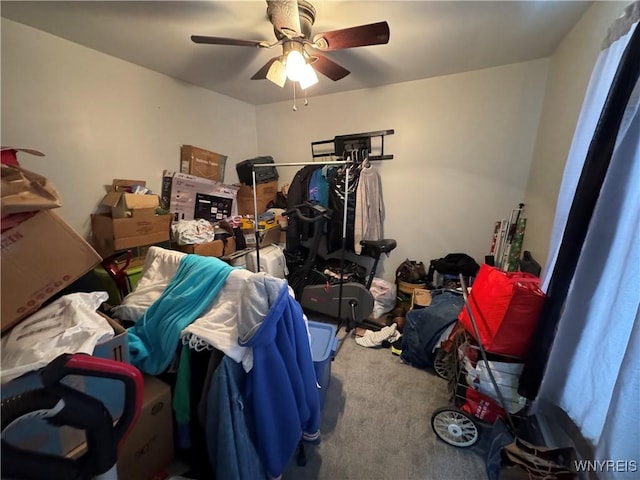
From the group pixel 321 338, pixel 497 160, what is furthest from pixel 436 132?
pixel 321 338

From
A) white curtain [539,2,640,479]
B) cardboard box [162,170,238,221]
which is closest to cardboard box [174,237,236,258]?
cardboard box [162,170,238,221]

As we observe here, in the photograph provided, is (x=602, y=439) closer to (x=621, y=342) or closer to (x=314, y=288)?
(x=621, y=342)

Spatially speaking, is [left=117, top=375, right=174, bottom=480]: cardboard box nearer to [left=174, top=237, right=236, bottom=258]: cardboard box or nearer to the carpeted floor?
the carpeted floor

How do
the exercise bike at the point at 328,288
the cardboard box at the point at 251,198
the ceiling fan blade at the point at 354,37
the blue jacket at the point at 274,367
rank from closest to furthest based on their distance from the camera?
the blue jacket at the point at 274,367
the ceiling fan blade at the point at 354,37
the exercise bike at the point at 328,288
the cardboard box at the point at 251,198

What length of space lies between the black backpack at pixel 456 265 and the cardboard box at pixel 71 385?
2543 millimetres

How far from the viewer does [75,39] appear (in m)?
1.89

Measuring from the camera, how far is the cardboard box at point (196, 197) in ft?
8.58

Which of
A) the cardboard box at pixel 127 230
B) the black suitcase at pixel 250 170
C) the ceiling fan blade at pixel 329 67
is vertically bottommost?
the cardboard box at pixel 127 230

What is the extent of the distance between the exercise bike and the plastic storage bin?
0.62 meters

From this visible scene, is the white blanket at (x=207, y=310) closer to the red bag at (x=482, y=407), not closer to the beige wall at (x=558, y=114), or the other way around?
the red bag at (x=482, y=407)

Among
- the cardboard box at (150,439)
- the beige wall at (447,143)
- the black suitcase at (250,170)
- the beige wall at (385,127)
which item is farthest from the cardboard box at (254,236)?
the cardboard box at (150,439)

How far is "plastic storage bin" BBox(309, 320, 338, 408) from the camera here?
1534 millimetres

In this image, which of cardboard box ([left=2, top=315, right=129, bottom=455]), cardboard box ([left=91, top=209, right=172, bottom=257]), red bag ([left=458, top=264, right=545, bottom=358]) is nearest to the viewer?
cardboard box ([left=2, top=315, right=129, bottom=455])

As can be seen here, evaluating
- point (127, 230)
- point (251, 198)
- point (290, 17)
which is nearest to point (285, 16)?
point (290, 17)
